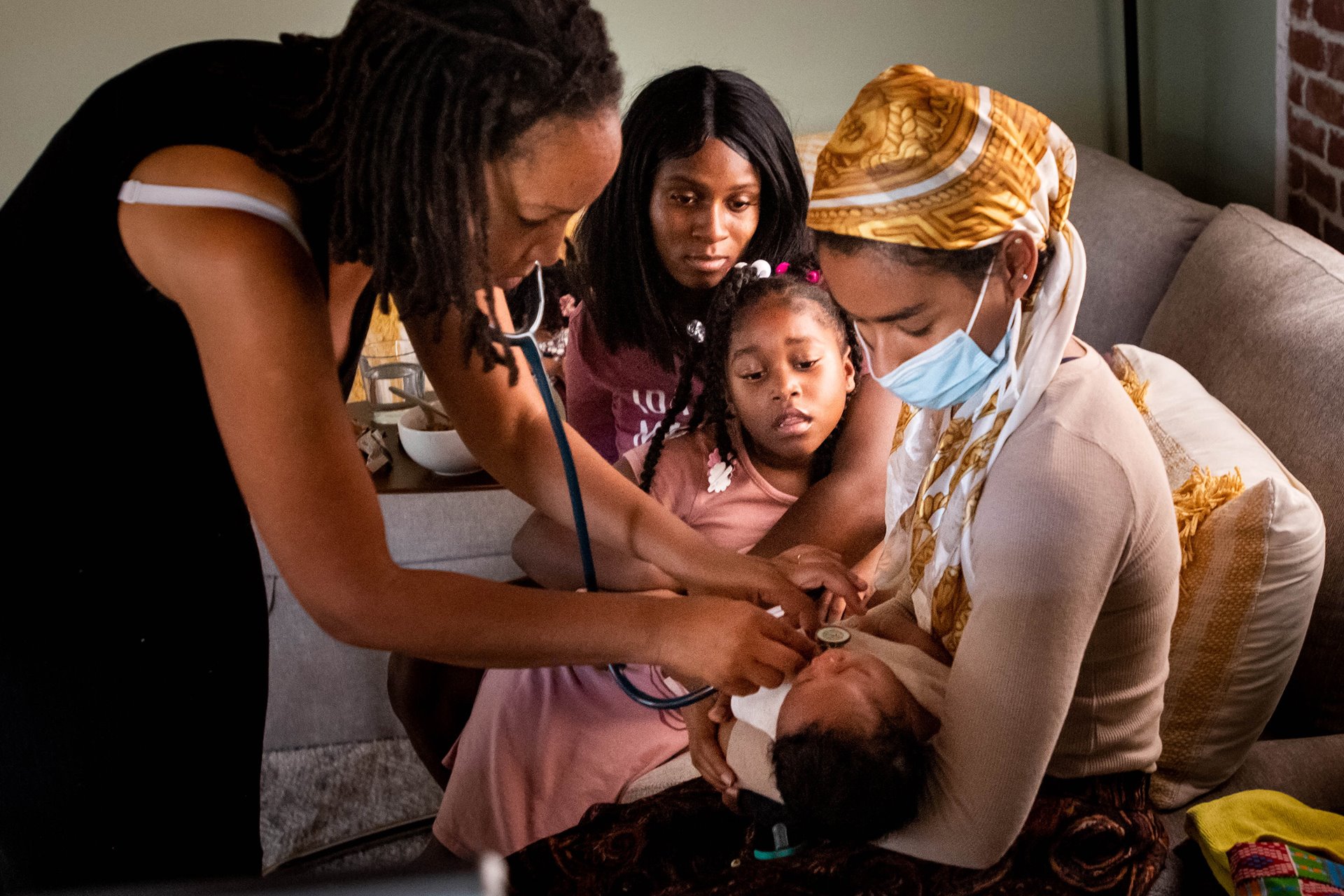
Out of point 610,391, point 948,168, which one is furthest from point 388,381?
point 948,168

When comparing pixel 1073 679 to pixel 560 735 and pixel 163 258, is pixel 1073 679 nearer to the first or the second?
pixel 560 735

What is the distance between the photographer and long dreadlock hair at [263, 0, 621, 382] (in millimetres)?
886

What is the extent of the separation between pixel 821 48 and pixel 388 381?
4.07 ft

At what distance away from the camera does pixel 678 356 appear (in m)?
1.68


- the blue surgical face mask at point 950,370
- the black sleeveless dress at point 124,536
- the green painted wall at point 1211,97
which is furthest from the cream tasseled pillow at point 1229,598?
the green painted wall at point 1211,97

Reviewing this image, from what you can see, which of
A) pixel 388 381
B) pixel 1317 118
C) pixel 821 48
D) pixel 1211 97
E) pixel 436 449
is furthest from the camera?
pixel 821 48

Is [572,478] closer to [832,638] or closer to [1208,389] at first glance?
[832,638]

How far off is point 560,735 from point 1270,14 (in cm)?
159

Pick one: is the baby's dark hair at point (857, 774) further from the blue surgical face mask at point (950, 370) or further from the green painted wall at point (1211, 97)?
the green painted wall at point (1211, 97)

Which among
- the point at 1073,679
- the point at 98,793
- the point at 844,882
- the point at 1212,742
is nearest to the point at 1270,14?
the point at 1212,742

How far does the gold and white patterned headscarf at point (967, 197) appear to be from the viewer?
979 millimetres

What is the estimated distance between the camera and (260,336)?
87cm

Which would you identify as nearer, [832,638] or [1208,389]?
[832,638]

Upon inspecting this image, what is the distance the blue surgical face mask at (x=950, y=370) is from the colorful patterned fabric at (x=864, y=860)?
15.1 inches
